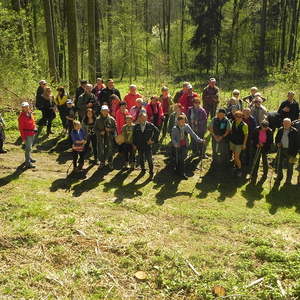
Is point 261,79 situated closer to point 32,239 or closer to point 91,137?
point 91,137

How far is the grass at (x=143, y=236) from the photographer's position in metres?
6.07

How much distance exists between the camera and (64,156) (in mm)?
12133

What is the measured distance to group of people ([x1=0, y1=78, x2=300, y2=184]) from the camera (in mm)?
10508

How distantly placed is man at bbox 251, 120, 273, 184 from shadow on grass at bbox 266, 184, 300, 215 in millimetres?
676

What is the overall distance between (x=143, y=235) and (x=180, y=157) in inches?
145

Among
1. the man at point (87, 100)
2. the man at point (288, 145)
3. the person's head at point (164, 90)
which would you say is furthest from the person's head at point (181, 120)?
the man at point (87, 100)

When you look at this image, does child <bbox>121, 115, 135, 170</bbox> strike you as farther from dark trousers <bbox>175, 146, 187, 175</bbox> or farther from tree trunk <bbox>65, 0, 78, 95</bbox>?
tree trunk <bbox>65, 0, 78, 95</bbox>

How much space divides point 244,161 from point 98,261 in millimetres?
6104

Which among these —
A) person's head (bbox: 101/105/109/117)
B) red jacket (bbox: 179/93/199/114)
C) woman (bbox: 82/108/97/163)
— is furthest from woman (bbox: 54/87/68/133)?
red jacket (bbox: 179/93/199/114)

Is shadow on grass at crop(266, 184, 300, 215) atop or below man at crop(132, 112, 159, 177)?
below

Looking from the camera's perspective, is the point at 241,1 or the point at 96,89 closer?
the point at 96,89

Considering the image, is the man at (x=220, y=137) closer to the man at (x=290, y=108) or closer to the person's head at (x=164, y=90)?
the man at (x=290, y=108)

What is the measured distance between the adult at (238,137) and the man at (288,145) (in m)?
0.93

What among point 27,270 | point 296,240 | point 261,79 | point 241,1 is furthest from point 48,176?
point 241,1
